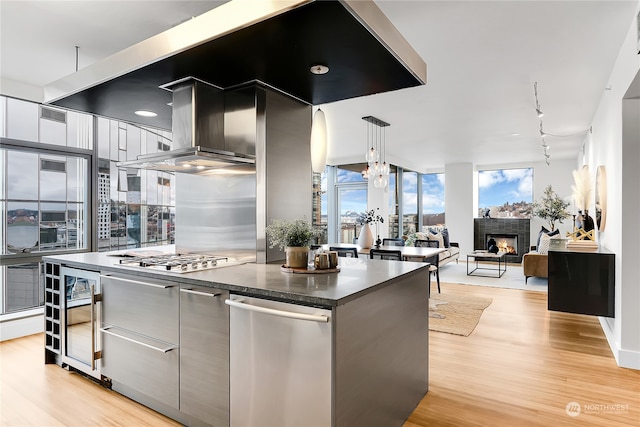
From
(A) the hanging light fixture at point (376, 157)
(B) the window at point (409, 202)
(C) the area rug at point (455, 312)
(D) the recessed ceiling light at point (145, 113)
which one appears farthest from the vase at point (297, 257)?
(B) the window at point (409, 202)

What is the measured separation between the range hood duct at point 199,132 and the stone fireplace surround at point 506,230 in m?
9.26

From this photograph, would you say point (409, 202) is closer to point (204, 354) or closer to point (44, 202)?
point (44, 202)

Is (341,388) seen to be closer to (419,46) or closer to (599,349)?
(419,46)

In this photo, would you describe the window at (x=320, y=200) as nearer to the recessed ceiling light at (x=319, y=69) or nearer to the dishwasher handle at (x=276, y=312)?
the recessed ceiling light at (x=319, y=69)

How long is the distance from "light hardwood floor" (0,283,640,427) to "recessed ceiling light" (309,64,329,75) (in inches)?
87.2

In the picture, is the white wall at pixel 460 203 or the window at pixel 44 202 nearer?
the window at pixel 44 202

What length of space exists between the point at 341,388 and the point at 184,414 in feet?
3.59

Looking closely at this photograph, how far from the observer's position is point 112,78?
246 centimetres

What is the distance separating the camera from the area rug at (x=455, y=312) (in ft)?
13.1

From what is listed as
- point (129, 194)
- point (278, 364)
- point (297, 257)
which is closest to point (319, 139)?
point (297, 257)

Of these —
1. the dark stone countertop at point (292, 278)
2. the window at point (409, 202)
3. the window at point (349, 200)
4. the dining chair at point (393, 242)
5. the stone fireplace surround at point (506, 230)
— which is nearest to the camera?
the dark stone countertop at point (292, 278)

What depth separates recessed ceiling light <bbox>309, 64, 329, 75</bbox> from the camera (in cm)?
228

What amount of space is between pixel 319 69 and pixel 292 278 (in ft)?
4.30

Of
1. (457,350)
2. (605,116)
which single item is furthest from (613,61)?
(457,350)
